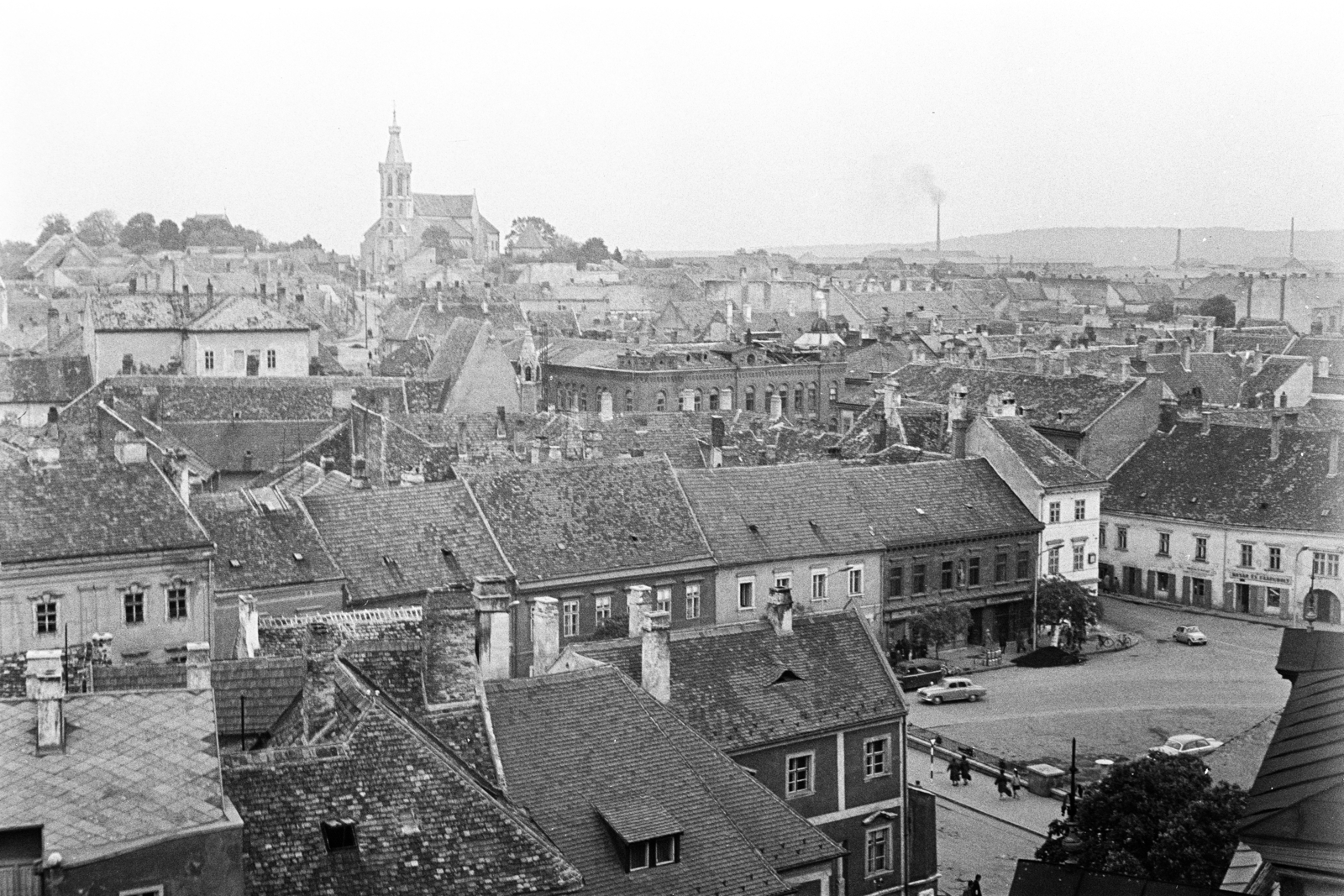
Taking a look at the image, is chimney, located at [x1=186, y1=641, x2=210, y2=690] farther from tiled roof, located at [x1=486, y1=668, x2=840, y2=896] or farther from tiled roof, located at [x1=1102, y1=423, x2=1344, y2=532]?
tiled roof, located at [x1=1102, y1=423, x2=1344, y2=532]

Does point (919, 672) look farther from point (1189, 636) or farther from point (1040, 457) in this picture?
point (1040, 457)

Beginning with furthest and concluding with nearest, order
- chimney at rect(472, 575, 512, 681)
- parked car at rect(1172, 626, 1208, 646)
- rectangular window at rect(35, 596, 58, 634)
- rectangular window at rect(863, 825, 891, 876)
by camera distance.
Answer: parked car at rect(1172, 626, 1208, 646), rectangular window at rect(35, 596, 58, 634), rectangular window at rect(863, 825, 891, 876), chimney at rect(472, 575, 512, 681)

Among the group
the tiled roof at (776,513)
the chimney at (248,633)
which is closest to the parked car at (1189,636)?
the tiled roof at (776,513)

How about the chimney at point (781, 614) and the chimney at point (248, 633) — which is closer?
the chimney at point (248, 633)

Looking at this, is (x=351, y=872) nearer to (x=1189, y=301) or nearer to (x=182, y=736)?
(x=182, y=736)

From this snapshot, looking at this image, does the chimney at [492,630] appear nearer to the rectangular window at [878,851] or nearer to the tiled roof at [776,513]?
the rectangular window at [878,851]

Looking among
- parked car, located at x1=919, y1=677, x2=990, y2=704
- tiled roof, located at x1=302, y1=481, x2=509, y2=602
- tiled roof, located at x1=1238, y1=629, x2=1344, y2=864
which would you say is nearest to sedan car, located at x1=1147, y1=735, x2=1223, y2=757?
parked car, located at x1=919, y1=677, x2=990, y2=704

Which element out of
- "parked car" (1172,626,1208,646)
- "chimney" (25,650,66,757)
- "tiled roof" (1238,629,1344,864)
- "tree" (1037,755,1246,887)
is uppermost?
"tiled roof" (1238,629,1344,864)
